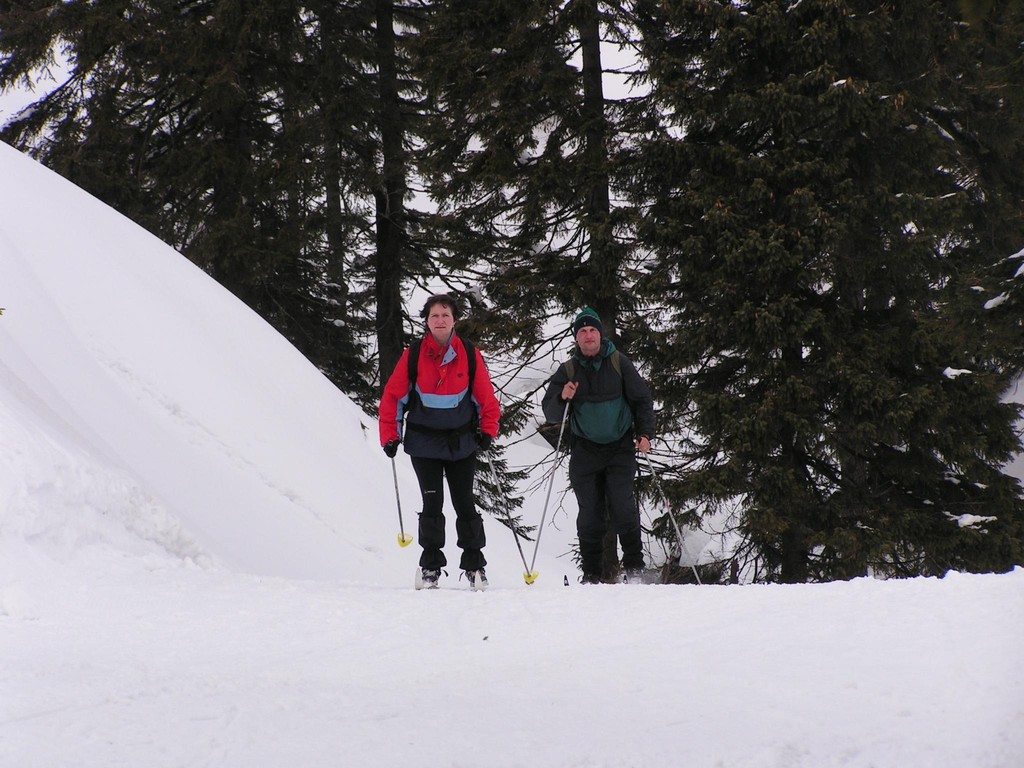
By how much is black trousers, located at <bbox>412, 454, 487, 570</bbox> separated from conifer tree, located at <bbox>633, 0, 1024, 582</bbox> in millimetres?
4288

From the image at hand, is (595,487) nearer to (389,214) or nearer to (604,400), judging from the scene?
(604,400)

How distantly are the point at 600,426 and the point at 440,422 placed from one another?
Answer: 4.09ft

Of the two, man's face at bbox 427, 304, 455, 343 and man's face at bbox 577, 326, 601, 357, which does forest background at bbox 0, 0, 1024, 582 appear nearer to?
man's face at bbox 577, 326, 601, 357

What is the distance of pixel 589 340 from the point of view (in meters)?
6.92

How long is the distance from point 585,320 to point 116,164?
1275 centimetres

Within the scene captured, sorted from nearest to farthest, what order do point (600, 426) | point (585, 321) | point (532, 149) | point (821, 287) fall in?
point (600, 426)
point (585, 321)
point (821, 287)
point (532, 149)

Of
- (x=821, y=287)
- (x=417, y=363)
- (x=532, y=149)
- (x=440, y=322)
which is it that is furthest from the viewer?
(x=532, y=149)

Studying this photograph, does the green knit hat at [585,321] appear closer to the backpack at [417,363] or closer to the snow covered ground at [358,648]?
the backpack at [417,363]

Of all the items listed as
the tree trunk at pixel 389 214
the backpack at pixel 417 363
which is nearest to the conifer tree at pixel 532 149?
the tree trunk at pixel 389 214

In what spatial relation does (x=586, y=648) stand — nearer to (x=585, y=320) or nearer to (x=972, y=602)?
(x=972, y=602)

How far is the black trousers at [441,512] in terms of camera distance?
21.5 feet

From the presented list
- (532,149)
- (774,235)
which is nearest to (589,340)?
(774,235)

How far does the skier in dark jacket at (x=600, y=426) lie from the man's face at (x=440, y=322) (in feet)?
3.36

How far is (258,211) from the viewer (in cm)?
1644
